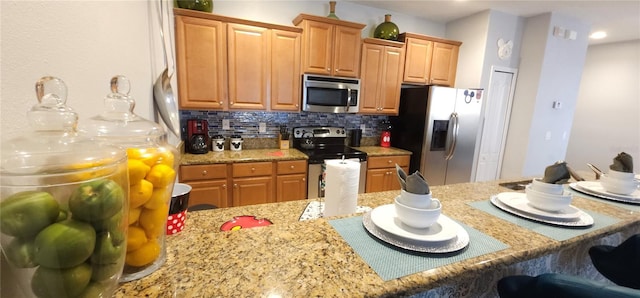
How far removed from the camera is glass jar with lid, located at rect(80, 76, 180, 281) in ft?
1.73

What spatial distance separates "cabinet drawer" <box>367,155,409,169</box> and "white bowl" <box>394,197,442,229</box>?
229 cm

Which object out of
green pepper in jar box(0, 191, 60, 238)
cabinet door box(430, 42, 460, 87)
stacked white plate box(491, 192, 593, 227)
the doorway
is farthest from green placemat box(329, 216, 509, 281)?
the doorway

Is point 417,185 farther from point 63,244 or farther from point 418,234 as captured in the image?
point 63,244

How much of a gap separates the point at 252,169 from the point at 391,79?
2.04m

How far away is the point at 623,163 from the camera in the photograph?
1.28 metres

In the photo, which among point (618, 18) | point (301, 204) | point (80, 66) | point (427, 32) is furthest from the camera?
point (427, 32)

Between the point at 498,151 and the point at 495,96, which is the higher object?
the point at 495,96

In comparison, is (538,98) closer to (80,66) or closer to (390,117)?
(390,117)

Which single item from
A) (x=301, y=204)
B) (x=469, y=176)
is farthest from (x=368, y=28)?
(x=301, y=204)

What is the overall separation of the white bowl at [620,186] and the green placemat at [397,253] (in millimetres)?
1041

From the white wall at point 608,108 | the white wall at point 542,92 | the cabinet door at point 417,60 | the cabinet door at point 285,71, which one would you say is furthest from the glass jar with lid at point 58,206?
the white wall at point 608,108

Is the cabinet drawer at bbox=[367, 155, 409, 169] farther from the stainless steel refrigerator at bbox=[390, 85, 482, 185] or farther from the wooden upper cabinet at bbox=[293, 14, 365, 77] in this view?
the wooden upper cabinet at bbox=[293, 14, 365, 77]

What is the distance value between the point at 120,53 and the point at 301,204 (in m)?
1.01

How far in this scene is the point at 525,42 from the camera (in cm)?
345
